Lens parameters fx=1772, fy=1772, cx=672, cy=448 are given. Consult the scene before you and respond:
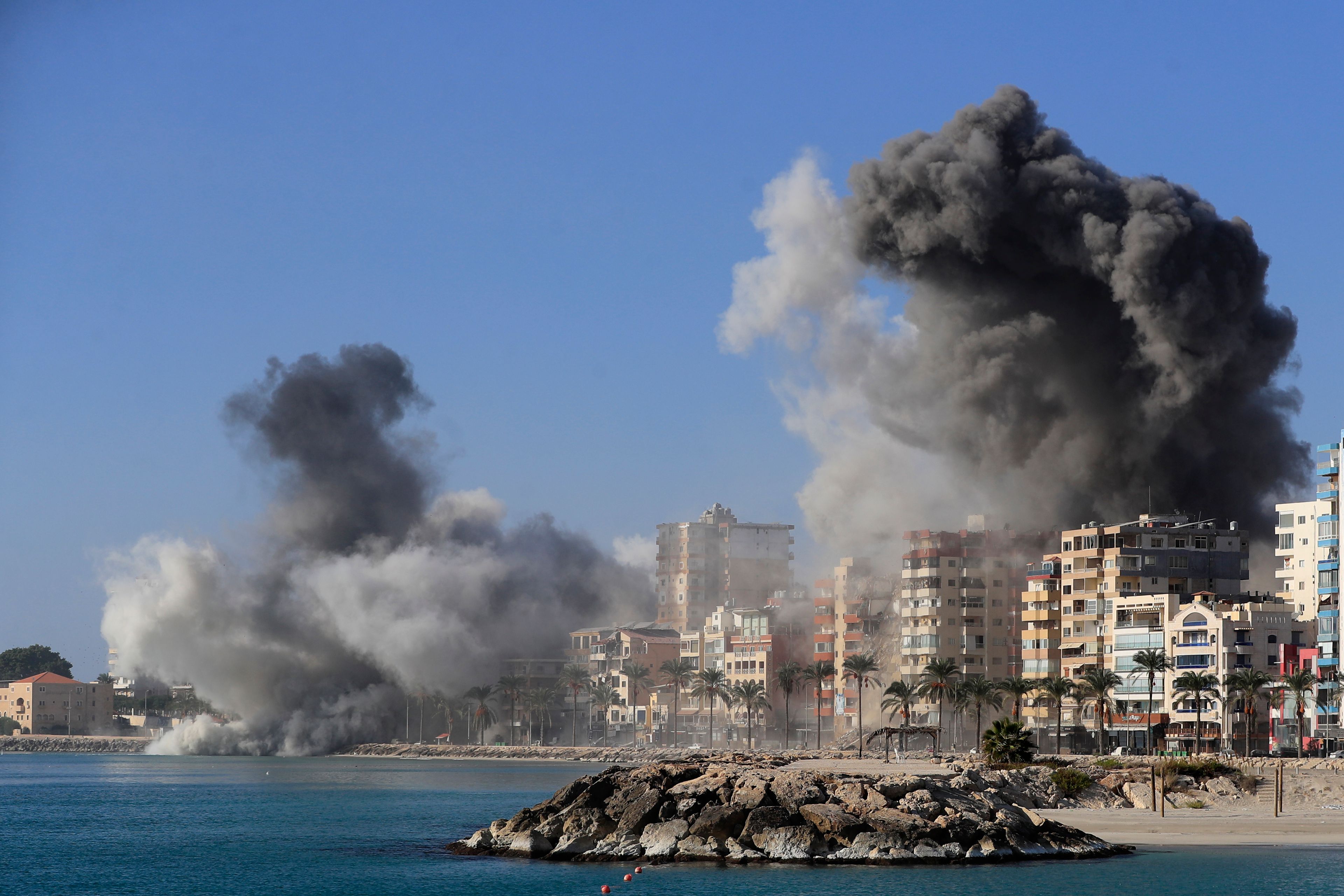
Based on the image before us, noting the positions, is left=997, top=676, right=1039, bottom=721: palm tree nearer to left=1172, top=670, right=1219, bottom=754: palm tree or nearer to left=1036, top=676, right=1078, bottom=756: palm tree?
left=1036, top=676, right=1078, bottom=756: palm tree

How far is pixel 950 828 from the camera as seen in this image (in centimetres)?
5919

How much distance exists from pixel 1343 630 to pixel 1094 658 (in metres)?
23.1

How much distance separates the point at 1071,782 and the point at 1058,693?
32186 millimetres

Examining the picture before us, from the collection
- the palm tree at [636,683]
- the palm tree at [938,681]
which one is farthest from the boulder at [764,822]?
the palm tree at [636,683]

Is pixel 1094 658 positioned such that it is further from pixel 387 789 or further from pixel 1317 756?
pixel 387 789

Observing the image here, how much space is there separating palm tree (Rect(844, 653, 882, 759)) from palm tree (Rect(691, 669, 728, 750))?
54.7 ft

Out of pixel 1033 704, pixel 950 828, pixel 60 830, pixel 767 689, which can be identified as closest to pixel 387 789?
pixel 60 830

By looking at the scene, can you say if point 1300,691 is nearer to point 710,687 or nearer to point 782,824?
point 782,824

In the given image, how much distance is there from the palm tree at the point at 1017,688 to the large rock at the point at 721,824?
60418mm

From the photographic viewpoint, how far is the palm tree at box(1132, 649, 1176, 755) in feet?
352

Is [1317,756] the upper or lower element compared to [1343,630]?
lower

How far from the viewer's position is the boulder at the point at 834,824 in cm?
5853

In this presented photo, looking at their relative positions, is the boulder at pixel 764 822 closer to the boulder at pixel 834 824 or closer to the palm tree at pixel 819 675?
the boulder at pixel 834 824

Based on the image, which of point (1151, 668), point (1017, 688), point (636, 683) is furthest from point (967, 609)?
point (636, 683)
